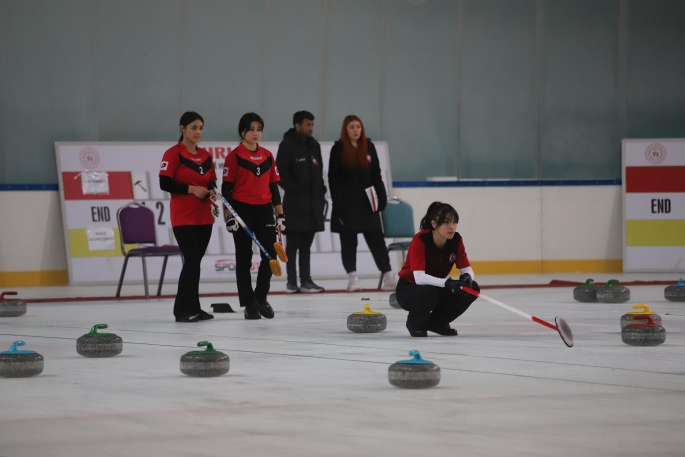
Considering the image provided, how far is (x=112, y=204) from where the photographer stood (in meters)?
13.1

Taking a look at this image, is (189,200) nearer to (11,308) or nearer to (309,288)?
(11,308)

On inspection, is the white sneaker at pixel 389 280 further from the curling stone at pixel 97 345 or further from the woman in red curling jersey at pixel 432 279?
the curling stone at pixel 97 345

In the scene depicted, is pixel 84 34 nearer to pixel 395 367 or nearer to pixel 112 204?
pixel 112 204

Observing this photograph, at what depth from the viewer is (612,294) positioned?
9.31 meters

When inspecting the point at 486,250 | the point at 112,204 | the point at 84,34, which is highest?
the point at 84,34

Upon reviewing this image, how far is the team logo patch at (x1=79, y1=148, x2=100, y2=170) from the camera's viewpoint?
516 inches

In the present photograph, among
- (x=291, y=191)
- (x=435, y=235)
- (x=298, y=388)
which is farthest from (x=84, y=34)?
(x=298, y=388)

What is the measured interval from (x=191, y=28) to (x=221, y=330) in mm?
7538

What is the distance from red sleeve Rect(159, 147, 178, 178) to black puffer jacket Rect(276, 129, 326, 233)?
3.19 metres

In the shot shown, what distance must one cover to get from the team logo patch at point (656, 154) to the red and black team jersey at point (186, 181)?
27.1 ft

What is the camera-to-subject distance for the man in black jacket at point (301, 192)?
11.1 metres

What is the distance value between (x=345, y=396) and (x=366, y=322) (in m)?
A: 2.60

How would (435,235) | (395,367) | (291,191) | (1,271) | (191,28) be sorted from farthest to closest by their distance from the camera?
(191,28), (1,271), (291,191), (435,235), (395,367)

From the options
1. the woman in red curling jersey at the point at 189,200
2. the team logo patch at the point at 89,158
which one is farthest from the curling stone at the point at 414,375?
the team logo patch at the point at 89,158
